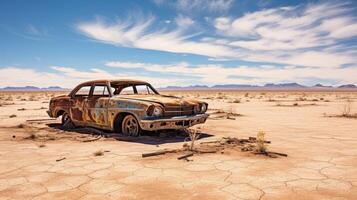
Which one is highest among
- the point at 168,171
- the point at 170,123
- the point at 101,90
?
the point at 101,90

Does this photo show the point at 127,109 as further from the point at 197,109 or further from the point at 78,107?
the point at 78,107

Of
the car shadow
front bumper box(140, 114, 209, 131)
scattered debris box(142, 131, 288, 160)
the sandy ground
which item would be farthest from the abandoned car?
scattered debris box(142, 131, 288, 160)

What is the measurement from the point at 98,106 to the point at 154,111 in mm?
1840

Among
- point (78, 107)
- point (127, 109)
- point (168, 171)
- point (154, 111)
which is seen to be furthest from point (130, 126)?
point (168, 171)

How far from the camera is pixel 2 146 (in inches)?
298

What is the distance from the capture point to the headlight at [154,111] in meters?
7.71

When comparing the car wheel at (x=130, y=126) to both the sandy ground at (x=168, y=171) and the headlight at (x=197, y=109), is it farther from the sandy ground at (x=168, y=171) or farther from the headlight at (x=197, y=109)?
the headlight at (x=197, y=109)

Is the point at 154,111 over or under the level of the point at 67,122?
over

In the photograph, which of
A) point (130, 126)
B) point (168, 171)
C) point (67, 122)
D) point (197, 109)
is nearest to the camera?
point (168, 171)

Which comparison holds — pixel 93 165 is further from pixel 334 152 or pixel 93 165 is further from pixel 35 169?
pixel 334 152

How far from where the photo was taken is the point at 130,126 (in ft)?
27.7

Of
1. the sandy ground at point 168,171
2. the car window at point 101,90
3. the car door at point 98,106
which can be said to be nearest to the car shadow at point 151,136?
the sandy ground at point 168,171

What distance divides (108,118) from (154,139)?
4.30 ft

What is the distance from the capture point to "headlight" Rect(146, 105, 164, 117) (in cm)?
771
